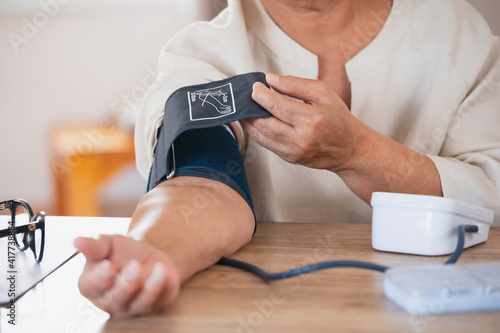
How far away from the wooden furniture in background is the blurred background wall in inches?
1.1

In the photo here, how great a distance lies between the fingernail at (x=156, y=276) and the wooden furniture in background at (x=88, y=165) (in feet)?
5.39

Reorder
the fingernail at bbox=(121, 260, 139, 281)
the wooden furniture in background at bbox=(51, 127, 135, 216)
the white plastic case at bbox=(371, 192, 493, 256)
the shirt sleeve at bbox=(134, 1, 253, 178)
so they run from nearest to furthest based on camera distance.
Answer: the fingernail at bbox=(121, 260, 139, 281), the white plastic case at bbox=(371, 192, 493, 256), the shirt sleeve at bbox=(134, 1, 253, 178), the wooden furniture in background at bbox=(51, 127, 135, 216)

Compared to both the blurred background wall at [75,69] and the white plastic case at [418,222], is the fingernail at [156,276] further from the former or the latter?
the blurred background wall at [75,69]

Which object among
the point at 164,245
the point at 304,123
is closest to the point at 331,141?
the point at 304,123

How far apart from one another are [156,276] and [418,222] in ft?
0.99

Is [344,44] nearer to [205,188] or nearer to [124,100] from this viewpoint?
[205,188]

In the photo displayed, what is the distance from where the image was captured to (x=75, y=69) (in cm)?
203

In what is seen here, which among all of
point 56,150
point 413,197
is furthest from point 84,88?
point 413,197

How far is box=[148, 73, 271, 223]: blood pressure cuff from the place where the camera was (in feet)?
1.84

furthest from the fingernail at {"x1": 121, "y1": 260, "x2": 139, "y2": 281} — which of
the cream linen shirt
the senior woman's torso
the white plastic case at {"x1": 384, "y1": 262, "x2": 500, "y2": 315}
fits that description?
the senior woman's torso

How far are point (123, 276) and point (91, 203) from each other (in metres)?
1.74

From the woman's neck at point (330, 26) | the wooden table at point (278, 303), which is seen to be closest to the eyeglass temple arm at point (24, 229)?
the wooden table at point (278, 303)

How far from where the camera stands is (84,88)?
203cm

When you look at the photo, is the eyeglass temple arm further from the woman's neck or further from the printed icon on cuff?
the woman's neck
